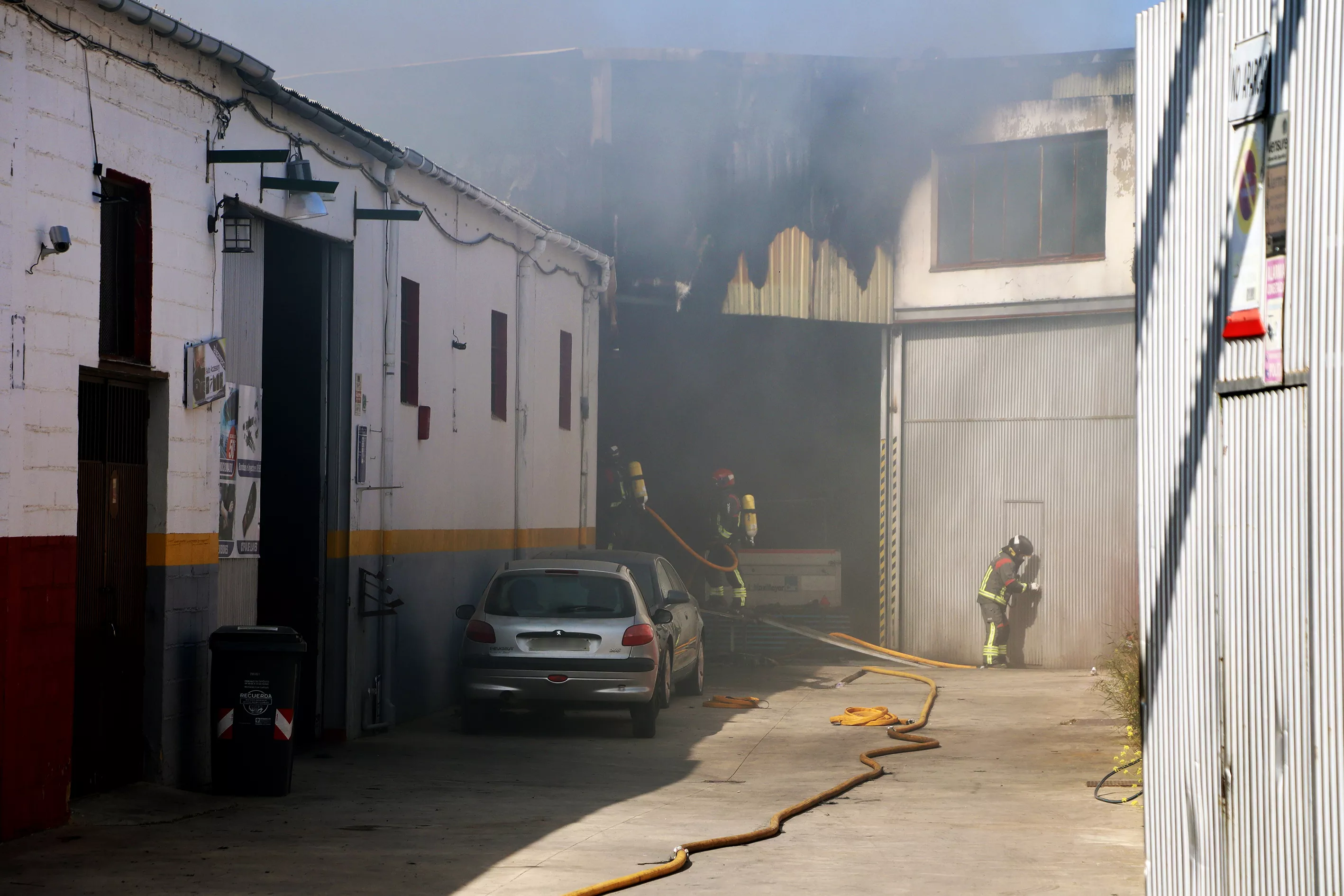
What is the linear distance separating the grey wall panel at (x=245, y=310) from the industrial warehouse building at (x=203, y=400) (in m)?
0.03

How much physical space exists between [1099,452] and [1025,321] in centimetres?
216

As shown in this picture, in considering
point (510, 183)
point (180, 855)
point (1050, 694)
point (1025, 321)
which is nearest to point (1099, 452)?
point (1025, 321)

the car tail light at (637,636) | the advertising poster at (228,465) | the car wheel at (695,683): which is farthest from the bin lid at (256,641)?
the car wheel at (695,683)

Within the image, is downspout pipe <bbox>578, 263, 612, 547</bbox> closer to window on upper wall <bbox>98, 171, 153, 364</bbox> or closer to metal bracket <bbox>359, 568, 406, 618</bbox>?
metal bracket <bbox>359, 568, 406, 618</bbox>

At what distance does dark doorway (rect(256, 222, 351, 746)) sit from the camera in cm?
1348

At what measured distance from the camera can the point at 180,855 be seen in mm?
8586

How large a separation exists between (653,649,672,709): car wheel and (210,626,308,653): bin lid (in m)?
4.12

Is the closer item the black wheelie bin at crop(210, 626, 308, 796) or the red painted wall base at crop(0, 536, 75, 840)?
the red painted wall base at crop(0, 536, 75, 840)

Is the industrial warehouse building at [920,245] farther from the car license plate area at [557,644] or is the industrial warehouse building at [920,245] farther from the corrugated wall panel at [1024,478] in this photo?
the car license plate area at [557,644]

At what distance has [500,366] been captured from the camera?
18.3 meters

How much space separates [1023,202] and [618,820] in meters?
14.7

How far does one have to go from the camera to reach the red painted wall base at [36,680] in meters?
8.67

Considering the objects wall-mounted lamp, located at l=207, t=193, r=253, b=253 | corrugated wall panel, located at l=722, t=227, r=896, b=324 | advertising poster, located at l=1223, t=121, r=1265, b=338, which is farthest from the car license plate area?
corrugated wall panel, located at l=722, t=227, r=896, b=324

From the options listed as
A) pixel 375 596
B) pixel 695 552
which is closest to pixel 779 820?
pixel 375 596
